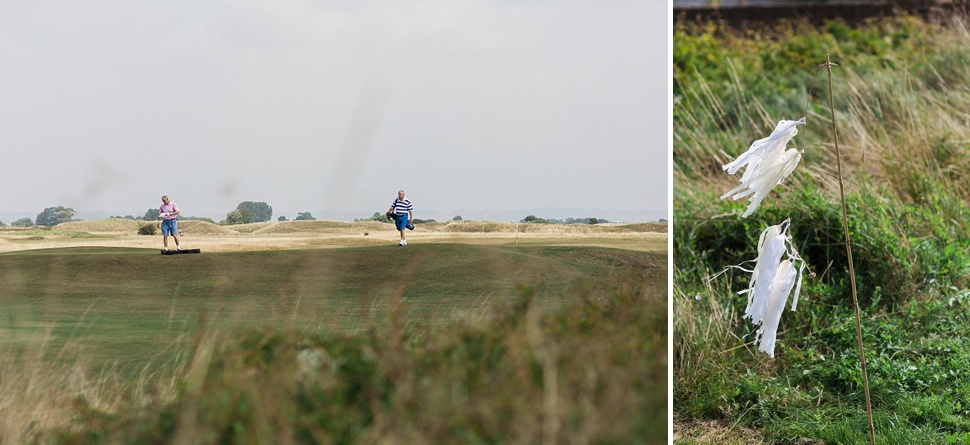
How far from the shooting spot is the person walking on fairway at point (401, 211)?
2730mm

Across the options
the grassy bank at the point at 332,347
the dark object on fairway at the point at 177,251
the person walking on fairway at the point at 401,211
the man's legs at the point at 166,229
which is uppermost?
the person walking on fairway at the point at 401,211

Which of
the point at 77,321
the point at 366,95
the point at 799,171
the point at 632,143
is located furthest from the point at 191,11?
the point at 799,171

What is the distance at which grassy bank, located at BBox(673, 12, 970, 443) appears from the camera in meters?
3.62

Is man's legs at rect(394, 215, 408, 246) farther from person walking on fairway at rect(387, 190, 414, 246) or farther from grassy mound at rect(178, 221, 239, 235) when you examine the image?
grassy mound at rect(178, 221, 239, 235)

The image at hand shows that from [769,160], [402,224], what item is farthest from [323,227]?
[769,160]

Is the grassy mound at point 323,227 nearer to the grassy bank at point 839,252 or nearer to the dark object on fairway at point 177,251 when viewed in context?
the dark object on fairway at point 177,251

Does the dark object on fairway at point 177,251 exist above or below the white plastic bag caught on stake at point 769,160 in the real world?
below

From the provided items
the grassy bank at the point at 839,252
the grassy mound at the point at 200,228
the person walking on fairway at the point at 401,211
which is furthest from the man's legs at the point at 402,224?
the grassy bank at the point at 839,252

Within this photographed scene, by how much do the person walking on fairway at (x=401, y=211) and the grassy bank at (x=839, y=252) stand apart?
1.24m

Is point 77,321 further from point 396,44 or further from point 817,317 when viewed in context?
point 817,317

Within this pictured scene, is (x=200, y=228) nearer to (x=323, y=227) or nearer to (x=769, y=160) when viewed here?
(x=323, y=227)

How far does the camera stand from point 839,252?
4391mm

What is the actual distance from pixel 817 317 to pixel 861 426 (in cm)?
74

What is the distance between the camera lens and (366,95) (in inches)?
106
